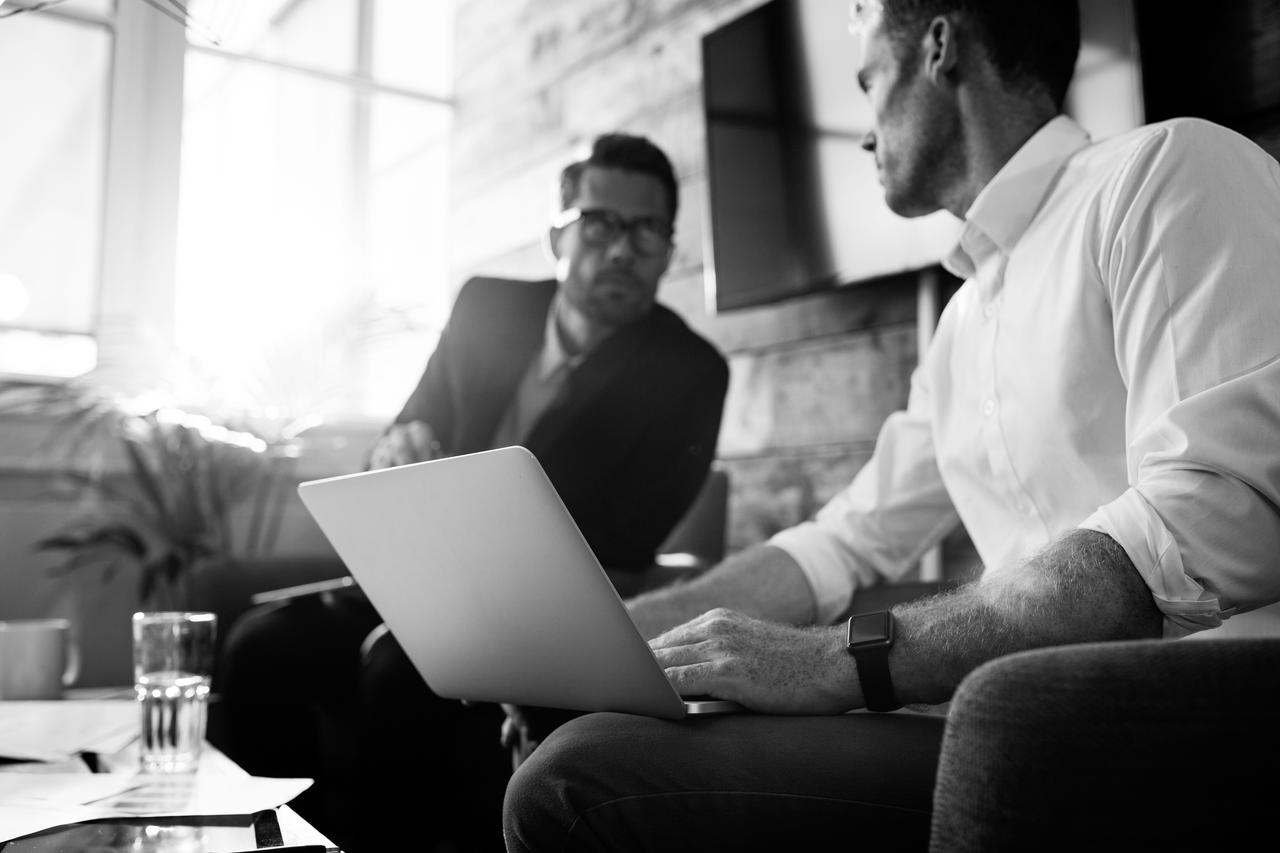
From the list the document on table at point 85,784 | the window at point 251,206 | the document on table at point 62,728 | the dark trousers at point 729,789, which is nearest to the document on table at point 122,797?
the document on table at point 85,784

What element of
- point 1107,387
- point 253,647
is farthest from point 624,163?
point 1107,387

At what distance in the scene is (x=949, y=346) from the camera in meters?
1.34

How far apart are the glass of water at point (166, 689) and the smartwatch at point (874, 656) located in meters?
0.68

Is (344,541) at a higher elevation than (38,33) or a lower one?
lower

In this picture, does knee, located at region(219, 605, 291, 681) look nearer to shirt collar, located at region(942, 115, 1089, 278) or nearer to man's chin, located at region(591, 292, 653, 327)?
man's chin, located at region(591, 292, 653, 327)

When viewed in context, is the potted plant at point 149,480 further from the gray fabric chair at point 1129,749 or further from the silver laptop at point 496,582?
the gray fabric chair at point 1129,749

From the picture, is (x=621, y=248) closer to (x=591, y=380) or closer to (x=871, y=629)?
(x=591, y=380)

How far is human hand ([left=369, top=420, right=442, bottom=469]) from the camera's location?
70.6 inches

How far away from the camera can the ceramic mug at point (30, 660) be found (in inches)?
58.5

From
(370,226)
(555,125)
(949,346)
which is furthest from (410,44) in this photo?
(949,346)

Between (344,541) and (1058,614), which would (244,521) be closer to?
(344,541)

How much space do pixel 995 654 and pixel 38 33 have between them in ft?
11.9

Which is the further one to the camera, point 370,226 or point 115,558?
point 370,226

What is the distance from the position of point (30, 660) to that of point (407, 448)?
61 cm
